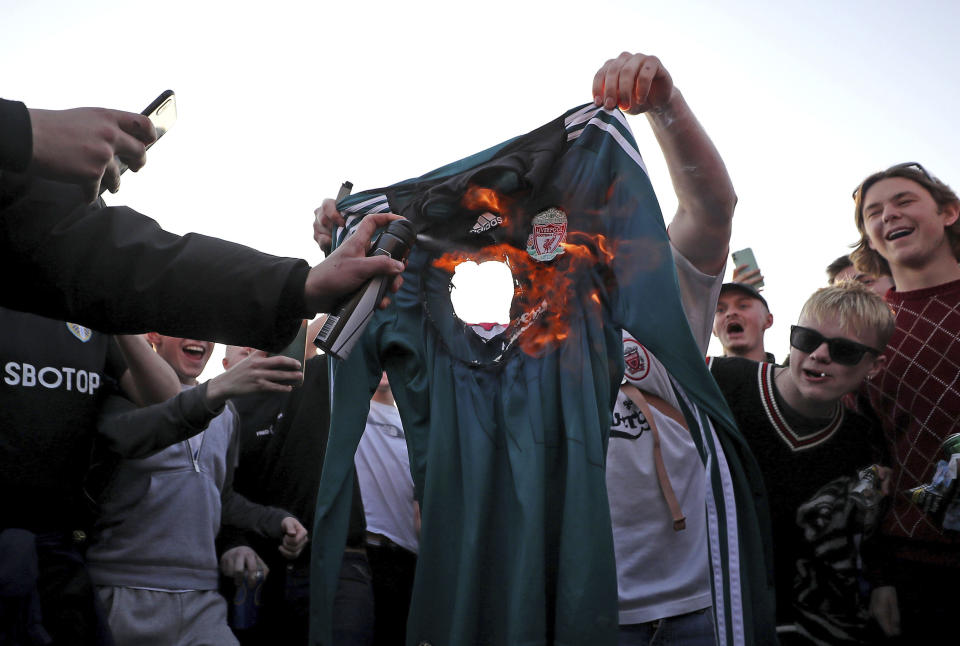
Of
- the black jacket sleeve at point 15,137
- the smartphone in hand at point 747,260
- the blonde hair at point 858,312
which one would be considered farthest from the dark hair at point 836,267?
the black jacket sleeve at point 15,137

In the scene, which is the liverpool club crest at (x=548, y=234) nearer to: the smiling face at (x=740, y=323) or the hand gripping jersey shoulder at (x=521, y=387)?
the hand gripping jersey shoulder at (x=521, y=387)

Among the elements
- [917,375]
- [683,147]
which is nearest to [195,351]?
[683,147]

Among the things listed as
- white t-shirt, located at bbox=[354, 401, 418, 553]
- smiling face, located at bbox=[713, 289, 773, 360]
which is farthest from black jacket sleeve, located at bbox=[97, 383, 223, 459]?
smiling face, located at bbox=[713, 289, 773, 360]

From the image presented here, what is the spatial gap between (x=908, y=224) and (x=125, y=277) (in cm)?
270

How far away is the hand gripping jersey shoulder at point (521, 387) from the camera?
6.10 ft

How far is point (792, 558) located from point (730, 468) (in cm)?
74

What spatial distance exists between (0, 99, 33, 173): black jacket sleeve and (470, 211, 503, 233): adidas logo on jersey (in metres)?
1.22

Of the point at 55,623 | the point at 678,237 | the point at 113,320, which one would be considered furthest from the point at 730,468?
the point at 55,623

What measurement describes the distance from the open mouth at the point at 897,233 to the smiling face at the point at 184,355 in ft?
9.79

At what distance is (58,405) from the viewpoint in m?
2.17

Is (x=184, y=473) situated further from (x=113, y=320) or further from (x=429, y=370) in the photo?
(x=113, y=320)

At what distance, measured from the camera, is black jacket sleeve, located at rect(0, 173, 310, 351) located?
150 centimetres

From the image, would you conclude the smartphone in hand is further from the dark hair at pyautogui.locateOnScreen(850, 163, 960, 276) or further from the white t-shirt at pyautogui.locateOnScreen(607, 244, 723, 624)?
the white t-shirt at pyautogui.locateOnScreen(607, 244, 723, 624)

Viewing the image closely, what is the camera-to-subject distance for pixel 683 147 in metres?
2.01
